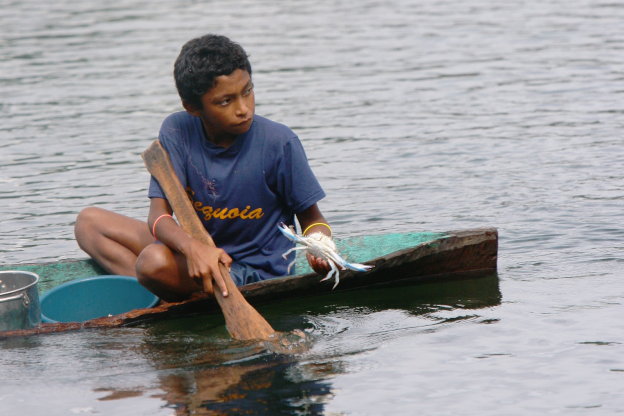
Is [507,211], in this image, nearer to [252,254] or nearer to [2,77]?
[252,254]

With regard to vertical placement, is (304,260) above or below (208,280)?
below

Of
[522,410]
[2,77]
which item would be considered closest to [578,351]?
[522,410]

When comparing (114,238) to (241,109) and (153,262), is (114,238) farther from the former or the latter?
(241,109)

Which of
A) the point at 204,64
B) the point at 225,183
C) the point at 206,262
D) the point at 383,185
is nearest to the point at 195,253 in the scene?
the point at 206,262

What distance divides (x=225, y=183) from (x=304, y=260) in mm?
980

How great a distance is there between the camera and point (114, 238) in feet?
18.2

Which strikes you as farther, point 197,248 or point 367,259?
point 367,259

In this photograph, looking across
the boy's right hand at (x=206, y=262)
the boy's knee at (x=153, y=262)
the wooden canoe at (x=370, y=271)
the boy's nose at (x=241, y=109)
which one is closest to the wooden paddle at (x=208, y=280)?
the boy's right hand at (x=206, y=262)

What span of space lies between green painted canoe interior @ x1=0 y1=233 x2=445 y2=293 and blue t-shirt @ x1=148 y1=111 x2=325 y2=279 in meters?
0.63

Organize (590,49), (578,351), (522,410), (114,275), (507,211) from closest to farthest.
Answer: (522,410), (578,351), (114,275), (507,211), (590,49)

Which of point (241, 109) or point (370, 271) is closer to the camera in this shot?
point (241, 109)

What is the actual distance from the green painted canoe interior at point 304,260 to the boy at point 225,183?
0.56 m

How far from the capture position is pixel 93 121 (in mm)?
10250

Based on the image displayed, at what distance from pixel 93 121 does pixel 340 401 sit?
264 inches
